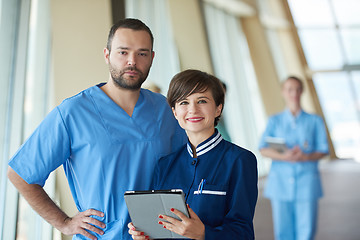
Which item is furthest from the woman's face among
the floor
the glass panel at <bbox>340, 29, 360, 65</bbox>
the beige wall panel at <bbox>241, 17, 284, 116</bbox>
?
the glass panel at <bbox>340, 29, 360, 65</bbox>

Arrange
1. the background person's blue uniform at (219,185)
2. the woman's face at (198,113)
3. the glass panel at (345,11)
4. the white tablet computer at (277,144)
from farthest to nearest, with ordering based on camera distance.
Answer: the glass panel at (345,11)
the white tablet computer at (277,144)
the woman's face at (198,113)
the background person's blue uniform at (219,185)

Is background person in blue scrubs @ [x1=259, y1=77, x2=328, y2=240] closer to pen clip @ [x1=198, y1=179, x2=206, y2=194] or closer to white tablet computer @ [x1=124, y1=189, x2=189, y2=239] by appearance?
pen clip @ [x1=198, y1=179, x2=206, y2=194]

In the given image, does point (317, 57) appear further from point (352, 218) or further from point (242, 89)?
point (352, 218)

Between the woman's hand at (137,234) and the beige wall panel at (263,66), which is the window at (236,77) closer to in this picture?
the beige wall panel at (263,66)

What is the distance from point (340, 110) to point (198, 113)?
4.71 metres

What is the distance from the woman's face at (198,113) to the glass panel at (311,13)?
177 inches

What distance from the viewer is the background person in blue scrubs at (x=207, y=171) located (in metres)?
0.96

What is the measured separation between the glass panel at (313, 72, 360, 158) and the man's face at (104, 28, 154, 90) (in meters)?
4.21

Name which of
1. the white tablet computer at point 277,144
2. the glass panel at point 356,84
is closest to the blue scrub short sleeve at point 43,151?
the white tablet computer at point 277,144

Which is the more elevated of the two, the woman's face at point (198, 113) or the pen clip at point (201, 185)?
the woman's face at point (198, 113)

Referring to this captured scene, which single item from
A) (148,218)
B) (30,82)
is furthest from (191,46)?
(148,218)

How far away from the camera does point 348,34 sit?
5.68m

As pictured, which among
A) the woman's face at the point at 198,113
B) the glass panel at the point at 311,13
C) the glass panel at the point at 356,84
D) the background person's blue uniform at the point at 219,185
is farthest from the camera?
the glass panel at the point at 356,84

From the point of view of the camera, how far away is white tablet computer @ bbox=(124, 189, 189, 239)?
0.85m
